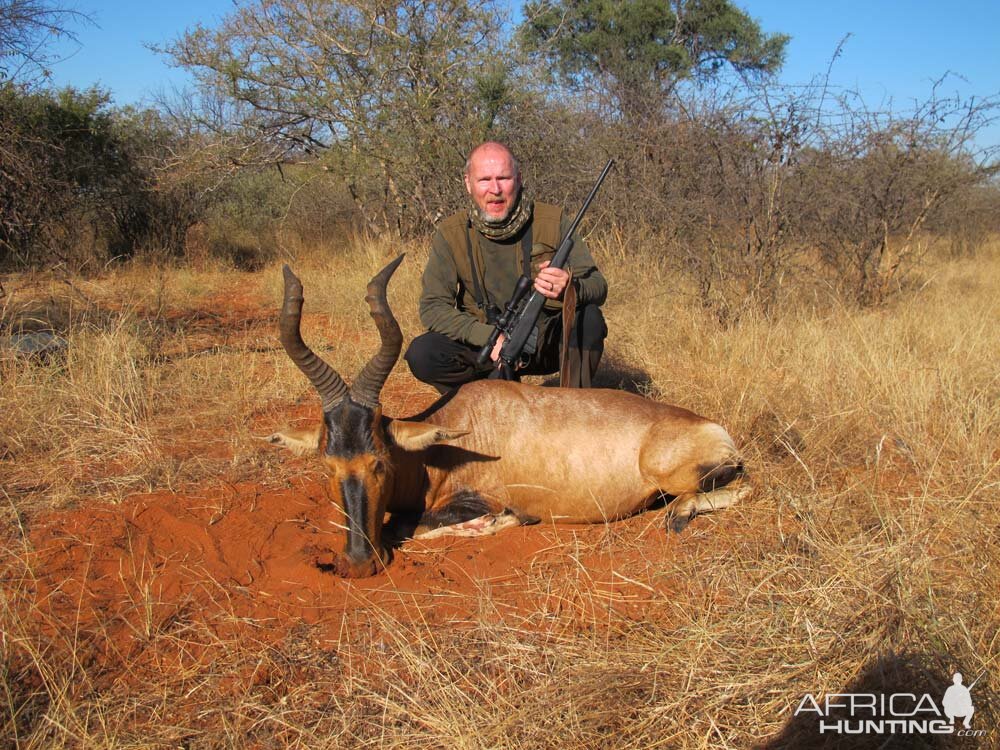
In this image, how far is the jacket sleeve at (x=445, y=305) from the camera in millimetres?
5047

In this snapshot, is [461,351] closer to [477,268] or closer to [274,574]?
[477,268]

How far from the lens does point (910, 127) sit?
8078 millimetres

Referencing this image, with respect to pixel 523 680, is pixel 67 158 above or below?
above

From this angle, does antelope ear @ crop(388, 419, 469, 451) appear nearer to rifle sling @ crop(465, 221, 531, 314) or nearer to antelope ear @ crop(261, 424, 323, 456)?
antelope ear @ crop(261, 424, 323, 456)

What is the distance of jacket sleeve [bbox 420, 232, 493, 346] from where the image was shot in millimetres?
5047

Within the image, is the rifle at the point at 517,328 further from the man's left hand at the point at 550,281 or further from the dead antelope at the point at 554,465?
the dead antelope at the point at 554,465

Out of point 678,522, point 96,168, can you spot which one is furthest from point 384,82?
point 678,522

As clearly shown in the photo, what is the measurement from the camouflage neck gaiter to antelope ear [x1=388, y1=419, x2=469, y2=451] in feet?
6.24

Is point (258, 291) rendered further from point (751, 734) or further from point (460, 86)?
point (751, 734)

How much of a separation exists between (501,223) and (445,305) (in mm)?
692

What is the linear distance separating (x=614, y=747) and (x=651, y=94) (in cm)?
1094

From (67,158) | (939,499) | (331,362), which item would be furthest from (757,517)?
(67,158)

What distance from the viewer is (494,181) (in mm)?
5059

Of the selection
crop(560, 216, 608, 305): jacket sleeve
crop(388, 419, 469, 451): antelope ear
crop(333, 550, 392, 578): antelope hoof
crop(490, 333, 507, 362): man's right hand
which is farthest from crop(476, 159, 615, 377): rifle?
crop(333, 550, 392, 578): antelope hoof
